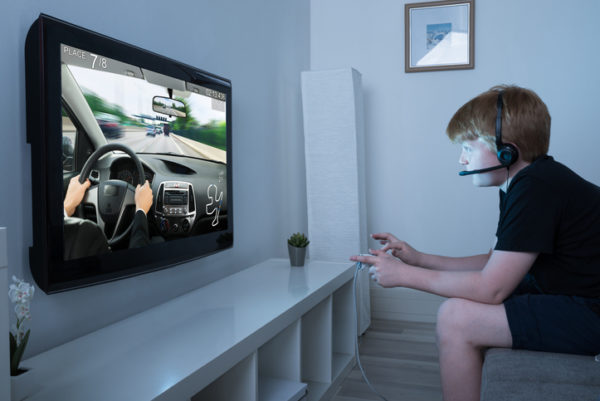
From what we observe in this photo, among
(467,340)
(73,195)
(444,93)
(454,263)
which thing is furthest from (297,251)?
(444,93)

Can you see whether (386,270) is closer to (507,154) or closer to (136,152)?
(507,154)

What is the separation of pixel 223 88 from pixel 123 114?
662mm

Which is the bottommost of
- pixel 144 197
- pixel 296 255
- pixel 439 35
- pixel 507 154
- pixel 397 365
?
pixel 397 365

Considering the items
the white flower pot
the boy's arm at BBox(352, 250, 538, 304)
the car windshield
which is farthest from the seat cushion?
the white flower pot

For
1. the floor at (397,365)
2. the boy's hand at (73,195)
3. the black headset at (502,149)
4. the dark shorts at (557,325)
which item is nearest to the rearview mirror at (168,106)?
the boy's hand at (73,195)

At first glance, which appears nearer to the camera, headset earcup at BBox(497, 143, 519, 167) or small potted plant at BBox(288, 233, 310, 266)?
headset earcup at BBox(497, 143, 519, 167)

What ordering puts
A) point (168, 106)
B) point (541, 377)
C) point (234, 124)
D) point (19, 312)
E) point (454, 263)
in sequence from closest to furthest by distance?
point (19, 312), point (541, 377), point (168, 106), point (454, 263), point (234, 124)

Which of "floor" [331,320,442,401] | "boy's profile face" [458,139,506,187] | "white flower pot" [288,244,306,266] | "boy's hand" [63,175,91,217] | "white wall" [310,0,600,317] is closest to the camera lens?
"boy's hand" [63,175,91,217]

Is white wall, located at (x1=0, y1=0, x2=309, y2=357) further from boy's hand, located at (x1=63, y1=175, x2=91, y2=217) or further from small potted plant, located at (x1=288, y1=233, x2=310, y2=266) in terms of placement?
small potted plant, located at (x1=288, y1=233, x2=310, y2=266)

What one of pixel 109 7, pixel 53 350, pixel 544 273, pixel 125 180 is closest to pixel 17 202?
pixel 125 180

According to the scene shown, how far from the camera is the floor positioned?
223 cm

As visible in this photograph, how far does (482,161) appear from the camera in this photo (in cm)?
158

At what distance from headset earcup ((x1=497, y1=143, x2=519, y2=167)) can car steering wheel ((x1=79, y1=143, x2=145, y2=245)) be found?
3.59 ft

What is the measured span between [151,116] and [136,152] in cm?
15
